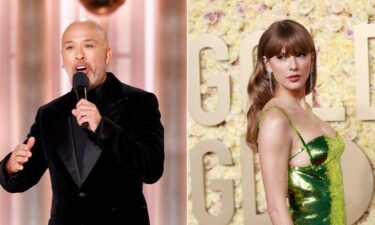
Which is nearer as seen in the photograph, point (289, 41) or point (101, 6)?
point (289, 41)

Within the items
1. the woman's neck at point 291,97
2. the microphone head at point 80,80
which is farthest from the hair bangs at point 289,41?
the microphone head at point 80,80

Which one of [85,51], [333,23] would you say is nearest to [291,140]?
[85,51]

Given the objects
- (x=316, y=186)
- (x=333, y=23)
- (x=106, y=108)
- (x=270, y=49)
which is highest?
(x=333, y=23)

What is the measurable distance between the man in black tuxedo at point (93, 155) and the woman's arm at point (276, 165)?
32cm

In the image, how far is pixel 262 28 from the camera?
3.36 meters

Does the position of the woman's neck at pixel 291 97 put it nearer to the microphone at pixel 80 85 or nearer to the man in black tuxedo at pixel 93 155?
the man in black tuxedo at pixel 93 155

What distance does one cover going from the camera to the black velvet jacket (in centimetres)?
189

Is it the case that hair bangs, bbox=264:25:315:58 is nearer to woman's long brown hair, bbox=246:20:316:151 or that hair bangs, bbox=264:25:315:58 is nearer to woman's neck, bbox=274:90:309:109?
woman's long brown hair, bbox=246:20:316:151

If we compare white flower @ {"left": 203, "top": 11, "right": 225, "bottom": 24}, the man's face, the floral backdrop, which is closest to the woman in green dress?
the man's face

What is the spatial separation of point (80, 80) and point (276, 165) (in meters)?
0.59

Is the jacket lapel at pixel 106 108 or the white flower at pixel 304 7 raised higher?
the white flower at pixel 304 7

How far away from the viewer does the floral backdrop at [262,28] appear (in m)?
3.20

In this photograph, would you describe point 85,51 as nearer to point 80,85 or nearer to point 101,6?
point 80,85

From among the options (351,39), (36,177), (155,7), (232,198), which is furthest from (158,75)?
(36,177)
